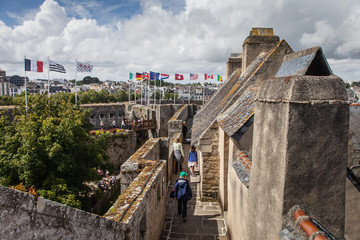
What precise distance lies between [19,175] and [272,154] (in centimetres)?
1090

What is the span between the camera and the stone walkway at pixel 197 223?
7.14m

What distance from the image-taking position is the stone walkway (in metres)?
7.14

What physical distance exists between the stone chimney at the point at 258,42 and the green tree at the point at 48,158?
8619 mm

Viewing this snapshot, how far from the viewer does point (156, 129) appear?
2872 cm

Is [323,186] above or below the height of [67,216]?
above

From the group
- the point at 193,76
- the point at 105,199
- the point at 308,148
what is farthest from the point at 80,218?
the point at 193,76

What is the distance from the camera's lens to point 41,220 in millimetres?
2795

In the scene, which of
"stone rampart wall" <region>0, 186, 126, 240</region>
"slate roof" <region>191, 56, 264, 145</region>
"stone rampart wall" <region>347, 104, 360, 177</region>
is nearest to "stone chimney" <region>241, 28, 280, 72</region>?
"slate roof" <region>191, 56, 264, 145</region>

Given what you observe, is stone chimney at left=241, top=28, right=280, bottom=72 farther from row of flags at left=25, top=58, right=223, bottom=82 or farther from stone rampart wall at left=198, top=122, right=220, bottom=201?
row of flags at left=25, top=58, right=223, bottom=82

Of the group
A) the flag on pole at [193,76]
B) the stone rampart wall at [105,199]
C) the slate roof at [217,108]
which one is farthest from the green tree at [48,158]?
the flag on pole at [193,76]

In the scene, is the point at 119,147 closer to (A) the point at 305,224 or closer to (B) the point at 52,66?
(B) the point at 52,66

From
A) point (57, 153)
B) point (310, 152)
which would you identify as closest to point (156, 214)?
point (310, 152)

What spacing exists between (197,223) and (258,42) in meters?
8.38

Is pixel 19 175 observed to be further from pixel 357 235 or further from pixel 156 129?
pixel 156 129
